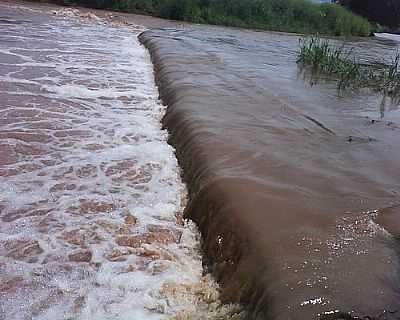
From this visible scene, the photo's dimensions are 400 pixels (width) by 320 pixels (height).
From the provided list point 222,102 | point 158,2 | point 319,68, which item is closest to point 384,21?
point 158,2

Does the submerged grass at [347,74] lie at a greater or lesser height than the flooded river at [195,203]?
greater

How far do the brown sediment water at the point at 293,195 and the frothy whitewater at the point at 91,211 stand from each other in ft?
0.80

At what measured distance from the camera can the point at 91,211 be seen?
374 centimetres

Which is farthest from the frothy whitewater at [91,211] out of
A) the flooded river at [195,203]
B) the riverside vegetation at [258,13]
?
the riverside vegetation at [258,13]

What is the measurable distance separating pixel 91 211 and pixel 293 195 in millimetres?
1634

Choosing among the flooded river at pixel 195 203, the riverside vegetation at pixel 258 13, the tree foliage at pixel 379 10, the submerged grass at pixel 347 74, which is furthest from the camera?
the tree foliage at pixel 379 10

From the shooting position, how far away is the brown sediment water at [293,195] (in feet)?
8.46

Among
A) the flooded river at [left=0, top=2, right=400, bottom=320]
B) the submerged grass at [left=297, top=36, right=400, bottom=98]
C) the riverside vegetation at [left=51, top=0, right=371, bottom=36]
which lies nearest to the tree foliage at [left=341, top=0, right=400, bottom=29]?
the riverside vegetation at [left=51, top=0, right=371, bottom=36]

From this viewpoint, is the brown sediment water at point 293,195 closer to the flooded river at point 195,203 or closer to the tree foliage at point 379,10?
the flooded river at point 195,203

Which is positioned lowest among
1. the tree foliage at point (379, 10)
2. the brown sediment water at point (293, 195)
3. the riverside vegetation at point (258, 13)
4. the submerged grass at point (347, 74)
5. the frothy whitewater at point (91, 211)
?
the frothy whitewater at point (91, 211)

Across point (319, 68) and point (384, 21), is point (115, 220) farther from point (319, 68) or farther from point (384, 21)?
point (384, 21)

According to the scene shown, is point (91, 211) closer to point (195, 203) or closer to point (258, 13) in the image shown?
point (195, 203)

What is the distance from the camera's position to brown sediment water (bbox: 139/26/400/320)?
2.58 m

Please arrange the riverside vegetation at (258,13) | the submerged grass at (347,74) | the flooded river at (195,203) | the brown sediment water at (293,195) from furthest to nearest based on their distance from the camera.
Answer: the riverside vegetation at (258,13) → the submerged grass at (347,74) → the flooded river at (195,203) → the brown sediment water at (293,195)
